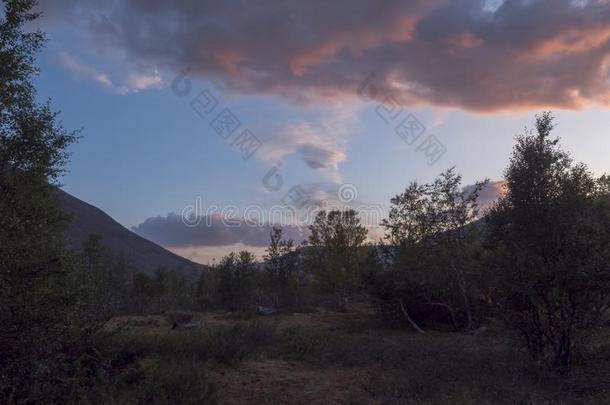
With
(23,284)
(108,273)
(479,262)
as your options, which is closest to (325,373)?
(479,262)

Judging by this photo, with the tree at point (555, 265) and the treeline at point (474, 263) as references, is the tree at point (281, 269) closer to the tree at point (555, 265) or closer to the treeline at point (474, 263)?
the treeline at point (474, 263)

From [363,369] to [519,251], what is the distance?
576 centimetres

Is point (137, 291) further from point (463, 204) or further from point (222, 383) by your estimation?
point (222, 383)

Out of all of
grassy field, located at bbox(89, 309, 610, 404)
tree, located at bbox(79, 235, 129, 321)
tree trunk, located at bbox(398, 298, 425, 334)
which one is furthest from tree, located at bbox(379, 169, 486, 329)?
tree, located at bbox(79, 235, 129, 321)

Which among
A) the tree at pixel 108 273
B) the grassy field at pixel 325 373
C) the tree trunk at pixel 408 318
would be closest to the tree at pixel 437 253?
the tree trunk at pixel 408 318

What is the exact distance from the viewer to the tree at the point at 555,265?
11297 mm

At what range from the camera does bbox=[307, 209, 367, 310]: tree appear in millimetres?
43281

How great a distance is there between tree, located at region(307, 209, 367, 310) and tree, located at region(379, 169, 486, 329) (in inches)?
661

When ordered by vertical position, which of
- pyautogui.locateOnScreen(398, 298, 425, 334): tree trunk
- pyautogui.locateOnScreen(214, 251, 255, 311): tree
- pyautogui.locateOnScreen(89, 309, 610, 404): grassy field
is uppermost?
pyautogui.locateOnScreen(214, 251, 255, 311): tree

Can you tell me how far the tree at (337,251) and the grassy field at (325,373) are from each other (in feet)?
83.8

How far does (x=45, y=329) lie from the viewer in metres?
7.15

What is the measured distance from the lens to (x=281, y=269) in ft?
158

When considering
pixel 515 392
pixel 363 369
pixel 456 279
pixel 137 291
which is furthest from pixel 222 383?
pixel 137 291

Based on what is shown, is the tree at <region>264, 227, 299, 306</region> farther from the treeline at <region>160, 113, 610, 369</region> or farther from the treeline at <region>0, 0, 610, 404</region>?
the treeline at <region>0, 0, 610, 404</region>
